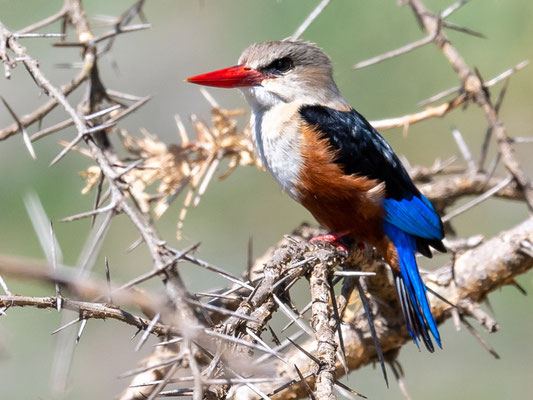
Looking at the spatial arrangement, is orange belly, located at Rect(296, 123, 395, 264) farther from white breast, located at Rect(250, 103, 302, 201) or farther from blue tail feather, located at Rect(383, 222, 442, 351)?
blue tail feather, located at Rect(383, 222, 442, 351)

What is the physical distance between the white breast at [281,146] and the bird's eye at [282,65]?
21cm

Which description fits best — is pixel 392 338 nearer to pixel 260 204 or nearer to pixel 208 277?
pixel 208 277

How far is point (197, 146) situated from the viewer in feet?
8.68

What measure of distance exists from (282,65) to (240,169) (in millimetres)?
3157

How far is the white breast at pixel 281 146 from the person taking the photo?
2.71 metres

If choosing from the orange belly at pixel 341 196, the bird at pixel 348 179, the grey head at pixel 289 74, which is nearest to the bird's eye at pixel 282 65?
the grey head at pixel 289 74

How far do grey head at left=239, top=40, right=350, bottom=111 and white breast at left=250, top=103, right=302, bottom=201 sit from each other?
120mm

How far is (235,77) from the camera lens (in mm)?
2877

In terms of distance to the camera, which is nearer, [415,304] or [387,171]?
[415,304]

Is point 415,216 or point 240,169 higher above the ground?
point 240,169

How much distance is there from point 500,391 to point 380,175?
248cm

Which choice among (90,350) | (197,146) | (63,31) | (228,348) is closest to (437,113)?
(197,146)

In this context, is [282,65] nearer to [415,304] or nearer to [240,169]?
[415,304]

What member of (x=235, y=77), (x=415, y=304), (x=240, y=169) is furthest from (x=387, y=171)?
(x=240, y=169)
